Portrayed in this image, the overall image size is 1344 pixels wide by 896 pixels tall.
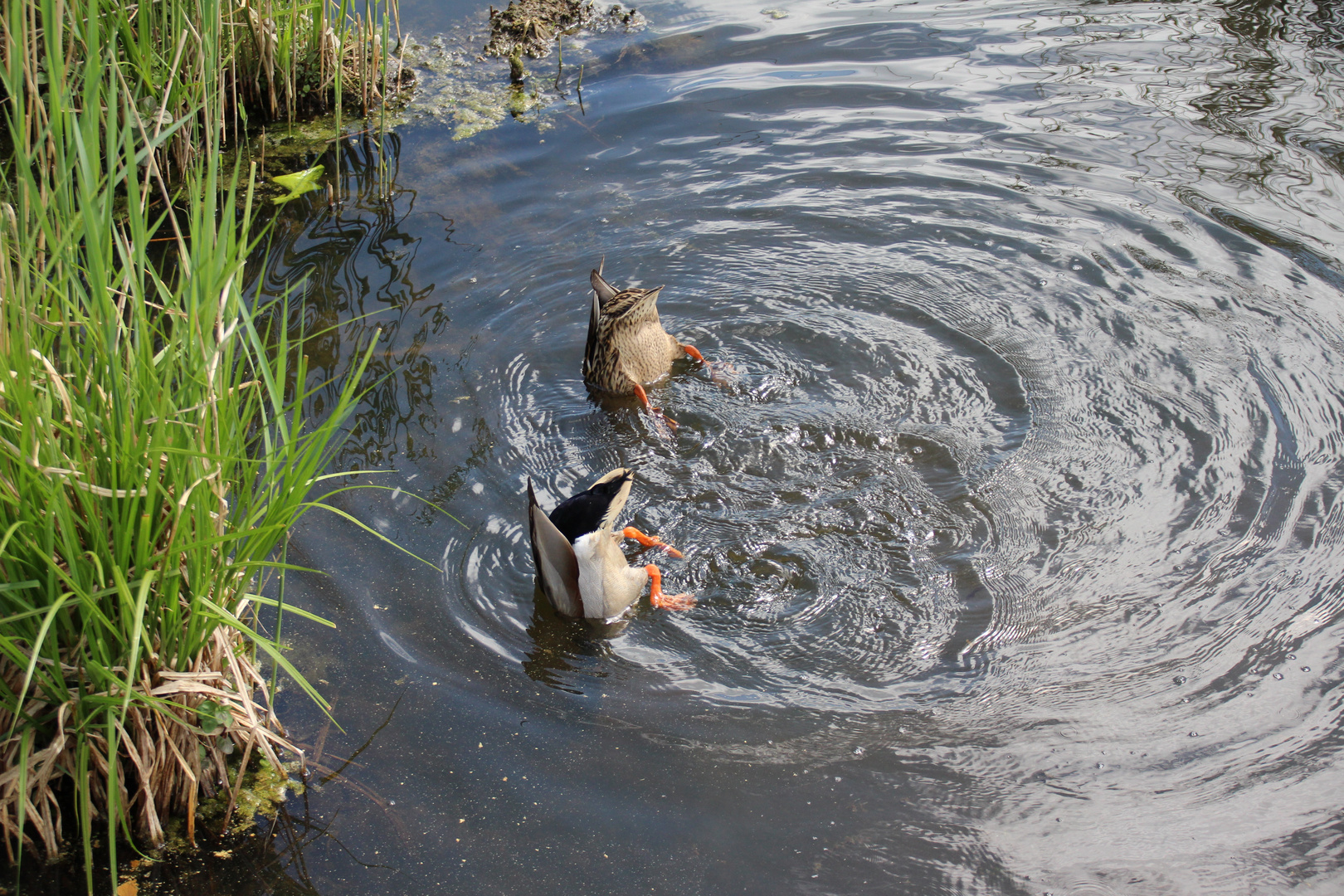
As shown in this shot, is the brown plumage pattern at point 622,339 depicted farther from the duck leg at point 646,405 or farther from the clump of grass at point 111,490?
the clump of grass at point 111,490

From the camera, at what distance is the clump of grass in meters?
2.31

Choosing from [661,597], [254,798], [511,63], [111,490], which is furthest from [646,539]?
[511,63]

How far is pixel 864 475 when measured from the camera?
174 inches

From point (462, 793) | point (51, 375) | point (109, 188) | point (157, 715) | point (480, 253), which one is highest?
point (109, 188)

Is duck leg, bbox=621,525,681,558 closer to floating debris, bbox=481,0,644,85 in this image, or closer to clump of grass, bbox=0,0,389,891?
clump of grass, bbox=0,0,389,891

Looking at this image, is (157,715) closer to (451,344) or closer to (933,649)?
(933,649)

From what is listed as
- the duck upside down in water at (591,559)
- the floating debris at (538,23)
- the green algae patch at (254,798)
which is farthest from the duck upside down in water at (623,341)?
the floating debris at (538,23)

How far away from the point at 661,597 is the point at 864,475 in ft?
3.79

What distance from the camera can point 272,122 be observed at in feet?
22.5

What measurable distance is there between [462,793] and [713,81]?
243 inches

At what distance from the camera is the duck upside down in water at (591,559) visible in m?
3.70

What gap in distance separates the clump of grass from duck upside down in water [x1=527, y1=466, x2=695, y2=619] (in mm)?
1222

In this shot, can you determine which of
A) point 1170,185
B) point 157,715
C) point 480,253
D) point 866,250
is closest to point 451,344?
point 480,253

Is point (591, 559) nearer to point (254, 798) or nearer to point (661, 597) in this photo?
point (661, 597)
